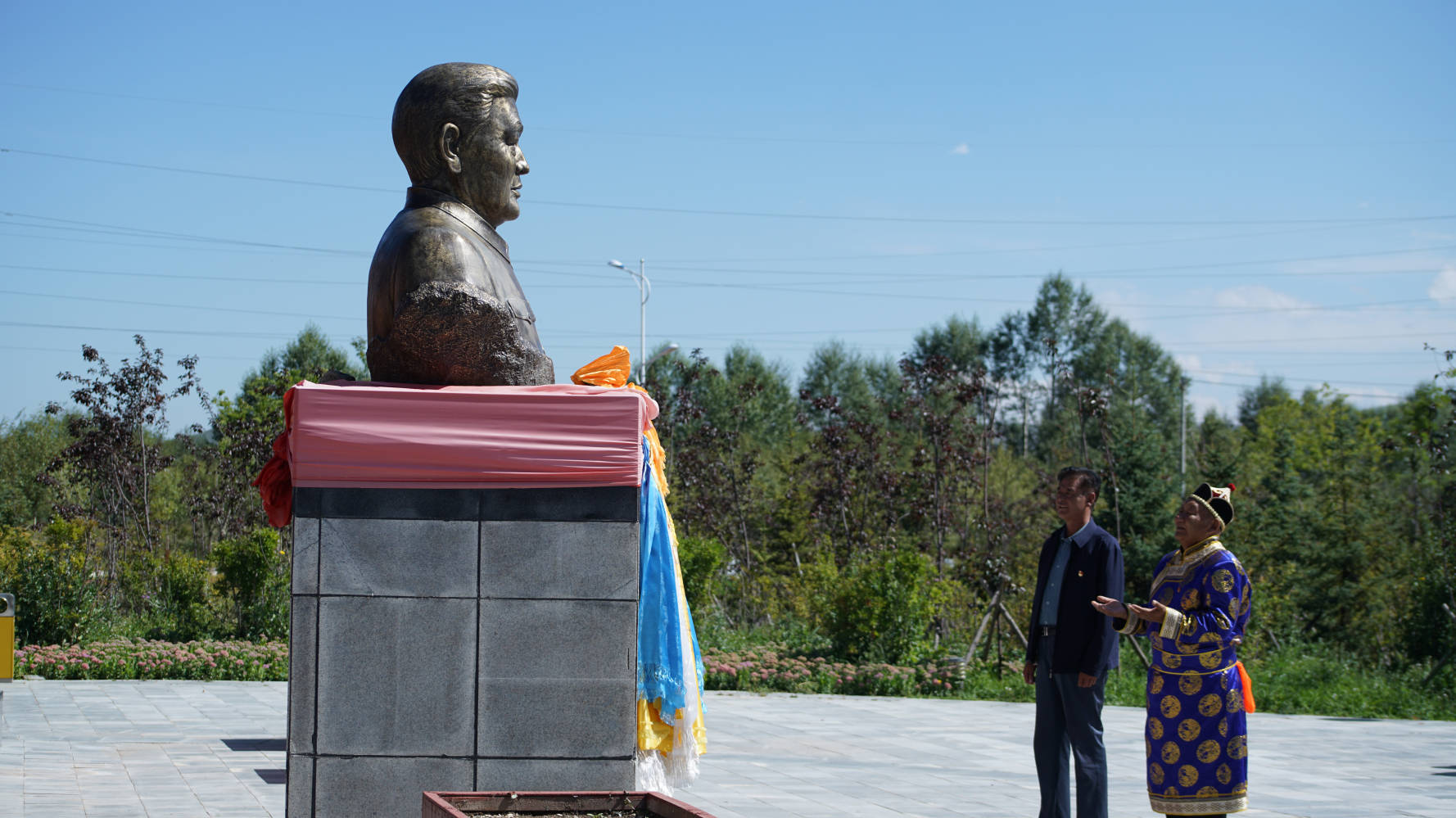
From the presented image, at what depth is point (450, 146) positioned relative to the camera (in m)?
4.51

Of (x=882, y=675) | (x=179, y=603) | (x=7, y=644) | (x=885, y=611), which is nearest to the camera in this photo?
(x=7, y=644)

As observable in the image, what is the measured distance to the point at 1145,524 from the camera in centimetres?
1675

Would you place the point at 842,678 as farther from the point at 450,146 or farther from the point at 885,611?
the point at 450,146

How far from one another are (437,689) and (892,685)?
29.5 feet

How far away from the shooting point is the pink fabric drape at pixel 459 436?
4094 mm

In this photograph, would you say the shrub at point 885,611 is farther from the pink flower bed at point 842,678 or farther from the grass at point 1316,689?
the grass at point 1316,689

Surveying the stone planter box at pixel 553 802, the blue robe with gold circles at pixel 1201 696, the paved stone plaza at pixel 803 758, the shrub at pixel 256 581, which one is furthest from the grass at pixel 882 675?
the stone planter box at pixel 553 802

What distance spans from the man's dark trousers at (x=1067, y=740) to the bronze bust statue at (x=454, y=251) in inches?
104

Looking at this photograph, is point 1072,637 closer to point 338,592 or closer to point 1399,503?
point 338,592

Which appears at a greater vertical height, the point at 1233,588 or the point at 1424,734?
the point at 1233,588

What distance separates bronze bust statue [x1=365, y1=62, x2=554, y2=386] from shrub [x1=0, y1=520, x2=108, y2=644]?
1071 centimetres

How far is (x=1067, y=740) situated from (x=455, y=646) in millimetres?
2917

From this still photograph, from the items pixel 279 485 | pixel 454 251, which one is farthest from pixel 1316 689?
pixel 279 485

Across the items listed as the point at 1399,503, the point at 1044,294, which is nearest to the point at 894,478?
the point at 1399,503
